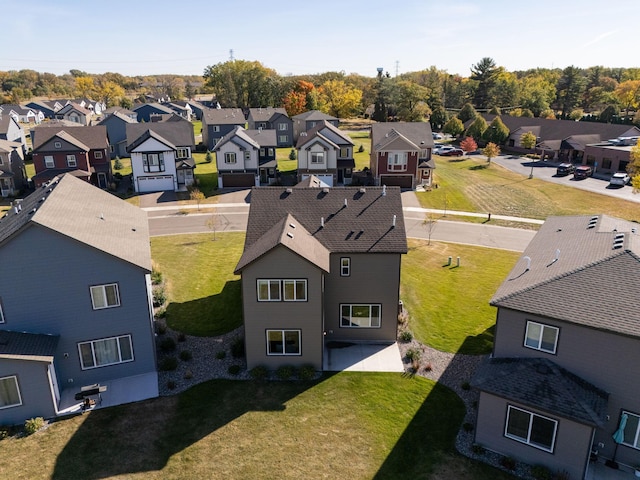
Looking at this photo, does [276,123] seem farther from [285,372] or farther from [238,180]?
[285,372]

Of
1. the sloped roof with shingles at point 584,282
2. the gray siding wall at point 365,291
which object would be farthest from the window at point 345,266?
the sloped roof with shingles at point 584,282

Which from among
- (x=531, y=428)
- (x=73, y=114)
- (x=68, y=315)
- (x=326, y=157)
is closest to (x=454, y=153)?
(x=326, y=157)

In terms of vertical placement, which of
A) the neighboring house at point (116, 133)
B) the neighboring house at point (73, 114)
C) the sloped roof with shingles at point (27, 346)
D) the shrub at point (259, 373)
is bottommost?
the shrub at point (259, 373)

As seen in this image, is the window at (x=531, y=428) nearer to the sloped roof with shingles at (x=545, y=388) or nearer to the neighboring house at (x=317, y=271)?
the sloped roof with shingles at (x=545, y=388)

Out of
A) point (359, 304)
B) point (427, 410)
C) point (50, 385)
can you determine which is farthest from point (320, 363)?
point (50, 385)

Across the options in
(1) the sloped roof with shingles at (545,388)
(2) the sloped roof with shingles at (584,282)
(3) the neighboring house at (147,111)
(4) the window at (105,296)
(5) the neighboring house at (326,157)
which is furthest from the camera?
(3) the neighboring house at (147,111)

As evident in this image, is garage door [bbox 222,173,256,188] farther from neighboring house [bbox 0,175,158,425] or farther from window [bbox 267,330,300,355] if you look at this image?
window [bbox 267,330,300,355]

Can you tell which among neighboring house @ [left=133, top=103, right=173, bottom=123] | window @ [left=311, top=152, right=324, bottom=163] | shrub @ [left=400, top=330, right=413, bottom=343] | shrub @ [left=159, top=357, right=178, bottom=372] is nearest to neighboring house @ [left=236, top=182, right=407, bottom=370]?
shrub @ [left=400, top=330, right=413, bottom=343]
